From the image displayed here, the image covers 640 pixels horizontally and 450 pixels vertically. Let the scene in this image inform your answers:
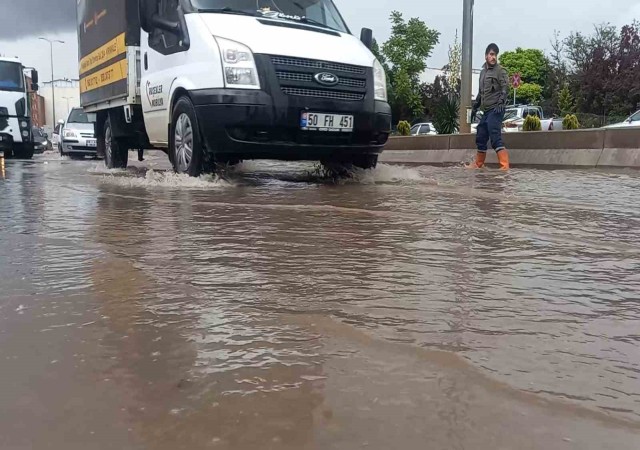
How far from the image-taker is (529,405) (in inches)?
54.2

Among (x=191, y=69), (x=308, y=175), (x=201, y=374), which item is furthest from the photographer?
(x=308, y=175)

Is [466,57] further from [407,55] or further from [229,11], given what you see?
[407,55]

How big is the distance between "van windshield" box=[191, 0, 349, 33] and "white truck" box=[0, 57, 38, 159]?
12056 mm

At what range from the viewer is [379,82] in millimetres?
6281

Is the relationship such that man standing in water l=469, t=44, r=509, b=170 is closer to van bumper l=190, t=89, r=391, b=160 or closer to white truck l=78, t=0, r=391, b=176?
white truck l=78, t=0, r=391, b=176

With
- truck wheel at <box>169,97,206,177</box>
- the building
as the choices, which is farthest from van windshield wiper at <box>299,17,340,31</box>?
the building

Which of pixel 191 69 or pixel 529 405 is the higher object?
pixel 191 69

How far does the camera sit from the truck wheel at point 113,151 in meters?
9.76

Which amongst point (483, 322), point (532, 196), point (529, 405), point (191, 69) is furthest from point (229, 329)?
point (191, 69)

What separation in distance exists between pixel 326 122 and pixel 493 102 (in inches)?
153

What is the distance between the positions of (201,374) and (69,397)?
11.2 inches

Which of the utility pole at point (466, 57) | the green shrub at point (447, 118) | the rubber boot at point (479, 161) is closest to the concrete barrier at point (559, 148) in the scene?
the utility pole at point (466, 57)

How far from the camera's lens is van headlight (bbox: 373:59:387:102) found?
621cm

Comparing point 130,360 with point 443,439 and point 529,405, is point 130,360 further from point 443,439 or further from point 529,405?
point 529,405
